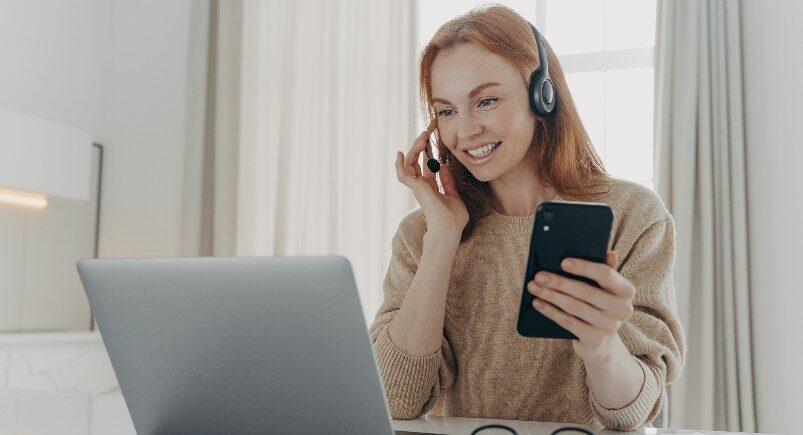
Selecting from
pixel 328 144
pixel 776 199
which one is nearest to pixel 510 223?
pixel 776 199

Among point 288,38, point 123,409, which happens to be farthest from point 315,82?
point 123,409

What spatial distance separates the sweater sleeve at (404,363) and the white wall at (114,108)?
205 centimetres

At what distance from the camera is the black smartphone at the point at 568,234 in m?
0.75

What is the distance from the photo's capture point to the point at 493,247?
127 centimetres

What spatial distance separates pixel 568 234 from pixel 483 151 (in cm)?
46

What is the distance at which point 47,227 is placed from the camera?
292 cm

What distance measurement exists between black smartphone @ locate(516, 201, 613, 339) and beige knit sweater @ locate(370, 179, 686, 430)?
0.92 feet

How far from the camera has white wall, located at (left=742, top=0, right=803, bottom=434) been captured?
2.30 m

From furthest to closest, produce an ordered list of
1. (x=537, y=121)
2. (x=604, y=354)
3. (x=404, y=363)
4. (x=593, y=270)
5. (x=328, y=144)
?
(x=328, y=144) < (x=537, y=121) < (x=404, y=363) < (x=604, y=354) < (x=593, y=270)

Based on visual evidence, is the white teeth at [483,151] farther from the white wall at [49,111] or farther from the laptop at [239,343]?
the white wall at [49,111]

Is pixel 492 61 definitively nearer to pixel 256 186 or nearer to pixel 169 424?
pixel 169 424

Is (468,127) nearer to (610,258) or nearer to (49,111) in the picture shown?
(610,258)

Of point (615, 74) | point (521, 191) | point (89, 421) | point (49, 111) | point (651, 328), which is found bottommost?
point (89, 421)

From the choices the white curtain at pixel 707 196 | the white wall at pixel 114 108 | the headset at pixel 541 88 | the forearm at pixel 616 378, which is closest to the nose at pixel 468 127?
the headset at pixel 541 88
